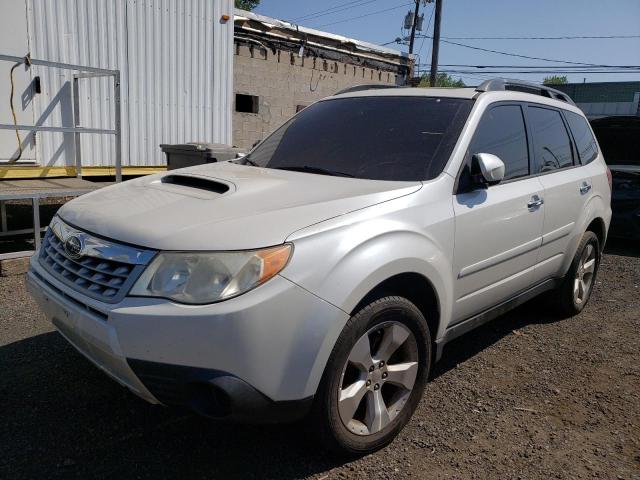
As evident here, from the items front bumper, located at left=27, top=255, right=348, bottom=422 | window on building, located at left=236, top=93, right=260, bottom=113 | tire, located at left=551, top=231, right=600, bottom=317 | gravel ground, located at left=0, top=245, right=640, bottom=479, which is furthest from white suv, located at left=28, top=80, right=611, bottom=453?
window on building, located at left=236, top=93, right=260, bottom=113

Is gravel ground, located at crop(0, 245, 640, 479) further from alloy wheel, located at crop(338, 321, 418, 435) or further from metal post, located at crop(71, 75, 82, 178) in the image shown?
metal post, located at crop(71, 75, 82, 178)

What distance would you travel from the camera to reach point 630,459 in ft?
9.23

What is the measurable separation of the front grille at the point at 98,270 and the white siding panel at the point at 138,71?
15.6 feet

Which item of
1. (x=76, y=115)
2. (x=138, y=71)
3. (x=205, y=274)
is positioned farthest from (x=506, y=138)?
(x=138, y=71)

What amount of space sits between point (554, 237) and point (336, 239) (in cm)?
231

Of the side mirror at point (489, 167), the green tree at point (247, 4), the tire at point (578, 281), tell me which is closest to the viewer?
the side mirror at point (489, 167)

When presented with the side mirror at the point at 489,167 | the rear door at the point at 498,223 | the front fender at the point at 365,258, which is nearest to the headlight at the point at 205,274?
the front fender at the point at 365,258

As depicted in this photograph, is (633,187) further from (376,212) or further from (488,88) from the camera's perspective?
(376,212)

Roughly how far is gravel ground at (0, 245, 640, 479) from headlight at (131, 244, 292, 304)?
2.61 ft

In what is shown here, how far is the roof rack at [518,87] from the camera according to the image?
3.63m

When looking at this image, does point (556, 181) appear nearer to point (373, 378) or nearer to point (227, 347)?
point (373, 378)

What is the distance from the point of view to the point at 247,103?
36.9 ft

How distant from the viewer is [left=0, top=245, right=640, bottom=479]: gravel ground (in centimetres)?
259

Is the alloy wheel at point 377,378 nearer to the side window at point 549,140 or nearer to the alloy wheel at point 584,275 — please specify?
the side window at point 549,140
